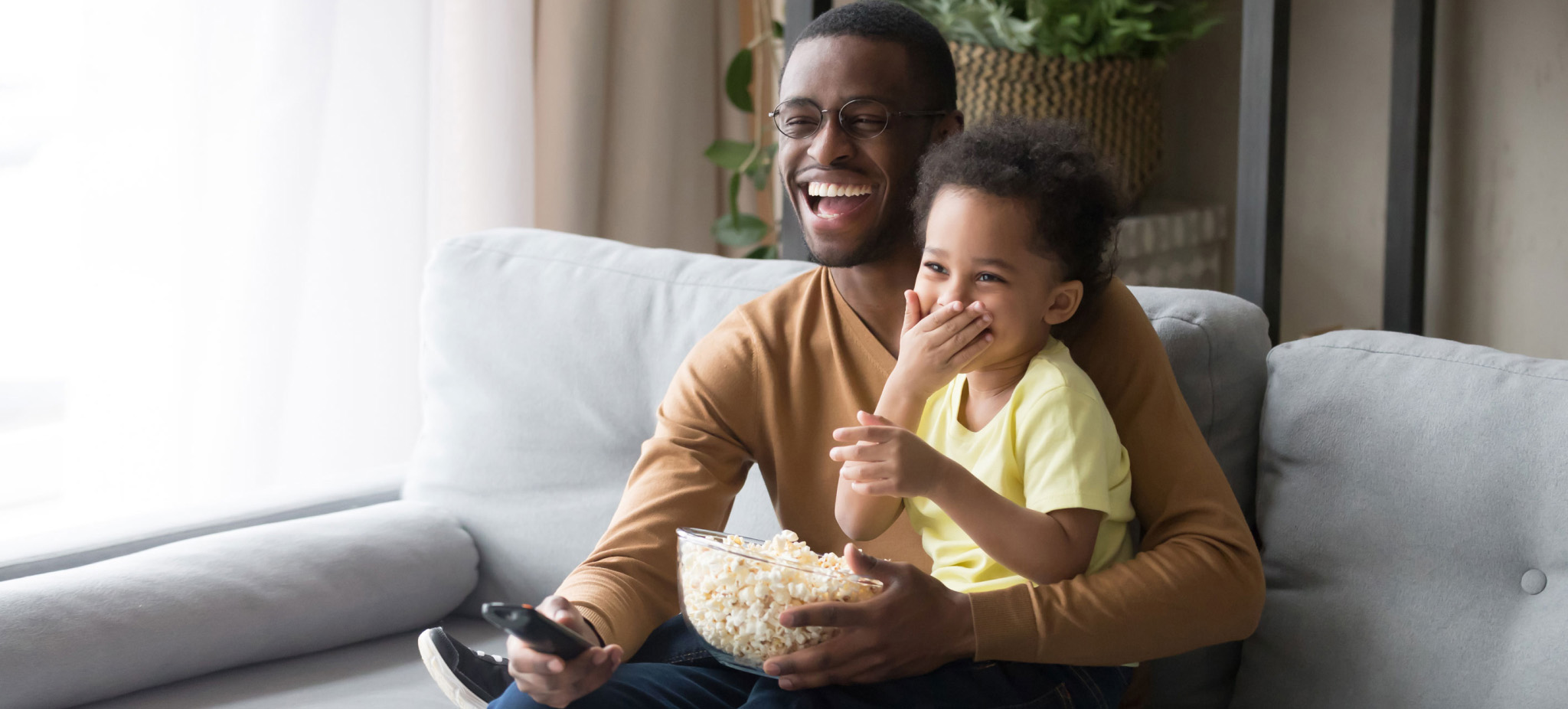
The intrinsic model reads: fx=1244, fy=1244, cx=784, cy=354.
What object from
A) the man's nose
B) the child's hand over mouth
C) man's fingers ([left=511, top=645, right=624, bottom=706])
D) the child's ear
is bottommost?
man's fingers ([left=511, top=645, right=624, bottom=706])

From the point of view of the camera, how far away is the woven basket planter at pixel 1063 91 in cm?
A: 203

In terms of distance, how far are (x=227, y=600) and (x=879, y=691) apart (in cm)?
82

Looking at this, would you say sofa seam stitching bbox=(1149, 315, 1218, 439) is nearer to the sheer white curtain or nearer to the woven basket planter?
the woven basket planter

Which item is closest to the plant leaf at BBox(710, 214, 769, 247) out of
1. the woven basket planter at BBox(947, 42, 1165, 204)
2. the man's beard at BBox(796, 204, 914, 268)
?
the woven basket planter at BBox(947, 42, 1165, 204)

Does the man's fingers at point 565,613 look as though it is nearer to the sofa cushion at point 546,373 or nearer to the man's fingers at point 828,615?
the man's fingers at point 828,615

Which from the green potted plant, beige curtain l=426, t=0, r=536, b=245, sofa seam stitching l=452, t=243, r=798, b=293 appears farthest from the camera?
beige curtain l=426, t=0, r=536, b=245

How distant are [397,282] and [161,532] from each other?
78 centimetres

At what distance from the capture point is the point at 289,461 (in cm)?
210

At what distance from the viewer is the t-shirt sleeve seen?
0.93m

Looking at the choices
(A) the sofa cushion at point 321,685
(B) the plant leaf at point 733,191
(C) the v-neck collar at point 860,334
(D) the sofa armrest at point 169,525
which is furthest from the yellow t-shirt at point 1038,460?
(B) the plant leaf at point 733,191

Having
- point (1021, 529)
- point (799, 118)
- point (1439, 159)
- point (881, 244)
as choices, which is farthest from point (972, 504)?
point (1439, 159)

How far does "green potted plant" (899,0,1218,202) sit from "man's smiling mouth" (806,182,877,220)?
821mm

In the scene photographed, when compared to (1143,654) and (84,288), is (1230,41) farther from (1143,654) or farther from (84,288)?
(84,288)

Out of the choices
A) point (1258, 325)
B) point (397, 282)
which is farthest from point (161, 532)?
point (1258, 325)
